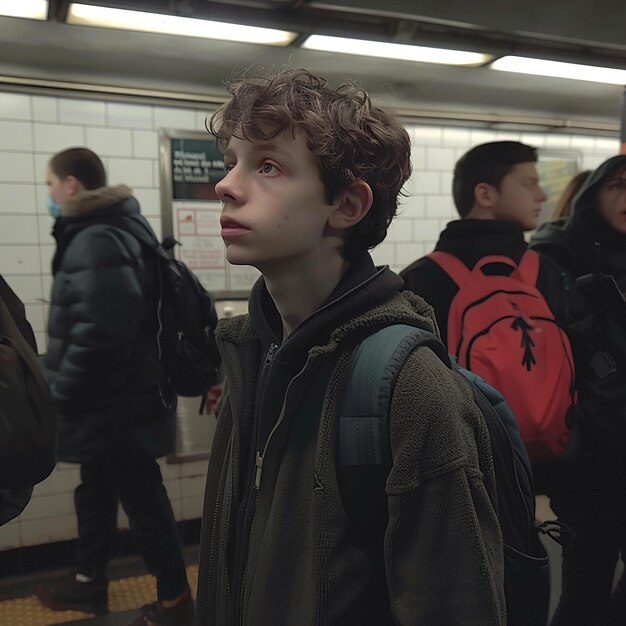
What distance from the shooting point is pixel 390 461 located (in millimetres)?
766

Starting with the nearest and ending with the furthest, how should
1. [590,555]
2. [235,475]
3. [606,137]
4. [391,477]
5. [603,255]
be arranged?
[391,477] → [235,475] → [590,555] → [603,255] → [606,137]

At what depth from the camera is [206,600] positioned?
3.21ft

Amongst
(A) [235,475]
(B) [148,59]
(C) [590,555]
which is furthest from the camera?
(C) [590,555]

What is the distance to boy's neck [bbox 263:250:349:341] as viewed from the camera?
864mm

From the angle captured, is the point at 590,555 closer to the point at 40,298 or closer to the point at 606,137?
the point at 606,137

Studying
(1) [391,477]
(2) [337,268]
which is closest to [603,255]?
(2) [337,268]

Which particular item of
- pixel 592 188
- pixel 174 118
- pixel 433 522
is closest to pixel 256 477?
pixel 433 522

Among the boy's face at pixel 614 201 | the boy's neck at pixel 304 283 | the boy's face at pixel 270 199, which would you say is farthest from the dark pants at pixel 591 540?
the boy's face at pixel 270 199

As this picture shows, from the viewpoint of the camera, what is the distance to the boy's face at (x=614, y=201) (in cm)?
187

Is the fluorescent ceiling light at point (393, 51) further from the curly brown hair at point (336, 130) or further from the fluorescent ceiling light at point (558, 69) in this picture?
the curly brown hair at point (336, 130)

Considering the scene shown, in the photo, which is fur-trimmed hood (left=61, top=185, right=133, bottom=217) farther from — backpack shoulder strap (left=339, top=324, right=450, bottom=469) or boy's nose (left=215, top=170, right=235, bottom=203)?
backpack shoulder strap (left=339, top=324, right=450, bottom=469)

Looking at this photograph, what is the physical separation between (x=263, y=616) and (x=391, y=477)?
27cm

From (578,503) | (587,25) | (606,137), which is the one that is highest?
(587,25)

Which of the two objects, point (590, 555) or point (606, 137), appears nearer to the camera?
point (590, 555)
